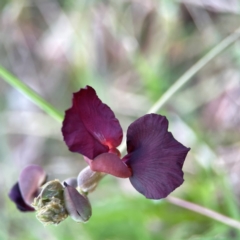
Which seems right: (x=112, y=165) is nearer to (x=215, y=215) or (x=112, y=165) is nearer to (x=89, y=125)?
(x=89, y=125)

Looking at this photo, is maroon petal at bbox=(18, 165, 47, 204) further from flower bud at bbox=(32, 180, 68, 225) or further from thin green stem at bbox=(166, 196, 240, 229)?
thin green stem at bbox=(166, 196, 240, 229)

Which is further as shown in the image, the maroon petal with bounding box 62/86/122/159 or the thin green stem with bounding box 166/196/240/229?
the thin green stem with bounding box 166/196/240/229

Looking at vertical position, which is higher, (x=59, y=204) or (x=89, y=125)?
(x=89, y=125)

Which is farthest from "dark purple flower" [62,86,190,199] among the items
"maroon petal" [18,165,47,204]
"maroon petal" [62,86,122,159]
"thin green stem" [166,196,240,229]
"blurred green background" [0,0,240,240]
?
"blurred green background" [0,0,240,240]

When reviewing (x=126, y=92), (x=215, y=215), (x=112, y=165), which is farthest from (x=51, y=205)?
(x=126, y=92)

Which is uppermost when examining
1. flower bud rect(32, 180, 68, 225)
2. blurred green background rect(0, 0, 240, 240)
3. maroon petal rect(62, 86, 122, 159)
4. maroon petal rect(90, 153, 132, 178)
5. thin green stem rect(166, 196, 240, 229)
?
blurred green background rect(0, 0, 240, 240)

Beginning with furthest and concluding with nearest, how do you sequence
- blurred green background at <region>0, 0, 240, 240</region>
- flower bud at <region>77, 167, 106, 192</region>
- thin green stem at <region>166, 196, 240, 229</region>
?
1. blurred green background at <region>0, 0, 240, 240</region>
2. thin green stem at <region>166, 196, 240, 229</region>
3. flower bud at <region>77, 167, 106, 192</region>

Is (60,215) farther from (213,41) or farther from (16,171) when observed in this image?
(16,171)

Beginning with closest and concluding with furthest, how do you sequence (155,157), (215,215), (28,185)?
(155,157) → (28,185) → (215,215)
